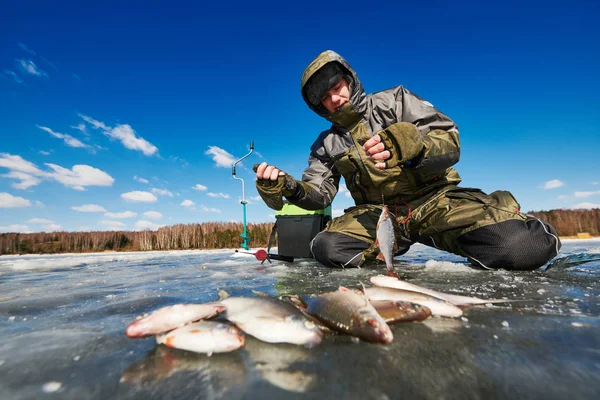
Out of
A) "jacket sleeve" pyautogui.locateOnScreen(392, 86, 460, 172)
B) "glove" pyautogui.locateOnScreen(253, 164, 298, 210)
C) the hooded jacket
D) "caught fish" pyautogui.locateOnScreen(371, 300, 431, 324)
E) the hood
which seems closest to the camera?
"caught fish" pyautogui.locateOnScreen(371, 300, 431, 324)

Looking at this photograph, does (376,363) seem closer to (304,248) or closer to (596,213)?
(304,248)

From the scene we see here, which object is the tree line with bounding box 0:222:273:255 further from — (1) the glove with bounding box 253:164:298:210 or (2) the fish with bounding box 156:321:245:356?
(2) the fish with bounding box 156:321:245:356

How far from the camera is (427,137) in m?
3.18

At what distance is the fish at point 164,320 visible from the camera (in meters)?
1.22

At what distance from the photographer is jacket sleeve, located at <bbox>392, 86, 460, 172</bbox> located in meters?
2.89

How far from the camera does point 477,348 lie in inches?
42.4

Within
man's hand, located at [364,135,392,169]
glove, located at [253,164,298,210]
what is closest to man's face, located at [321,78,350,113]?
glove, located at [253,164,298,210]

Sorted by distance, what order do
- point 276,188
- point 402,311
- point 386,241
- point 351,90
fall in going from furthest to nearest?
point 351,90
point 276,188
point 386,241
point 402,311

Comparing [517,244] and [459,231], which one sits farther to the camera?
[459,231]

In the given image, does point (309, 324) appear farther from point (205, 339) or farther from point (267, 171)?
point (267, 171)

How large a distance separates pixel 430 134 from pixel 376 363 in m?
2.94

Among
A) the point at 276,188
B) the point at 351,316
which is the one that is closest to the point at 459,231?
the point at 276,188

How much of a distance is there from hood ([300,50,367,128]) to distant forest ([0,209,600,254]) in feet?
37.4

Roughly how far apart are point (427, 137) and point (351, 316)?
8.33 feet
